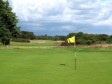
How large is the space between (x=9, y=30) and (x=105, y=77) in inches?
2290

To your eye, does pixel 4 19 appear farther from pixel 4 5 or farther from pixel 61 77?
pixel 61 77

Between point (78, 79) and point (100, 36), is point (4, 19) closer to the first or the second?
point (100, 36)

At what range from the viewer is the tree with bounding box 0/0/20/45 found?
72475 mm

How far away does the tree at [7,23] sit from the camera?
72.5 metres

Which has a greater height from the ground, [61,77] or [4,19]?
[4,19]

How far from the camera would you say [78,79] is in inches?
706

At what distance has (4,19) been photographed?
246ft

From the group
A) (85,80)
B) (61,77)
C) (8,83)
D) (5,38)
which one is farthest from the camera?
(5,38)

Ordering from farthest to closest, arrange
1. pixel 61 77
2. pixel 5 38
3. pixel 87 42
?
pixel 87 42 < pixel 5 38 < pixel 61 77

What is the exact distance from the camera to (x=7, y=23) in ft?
247

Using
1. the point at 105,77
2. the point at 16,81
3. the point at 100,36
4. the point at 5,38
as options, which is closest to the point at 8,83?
the point at 16,81

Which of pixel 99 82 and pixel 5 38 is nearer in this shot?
pixel 99 82

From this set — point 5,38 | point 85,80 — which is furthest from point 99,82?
point 5,38

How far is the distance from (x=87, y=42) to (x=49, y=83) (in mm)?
64661
